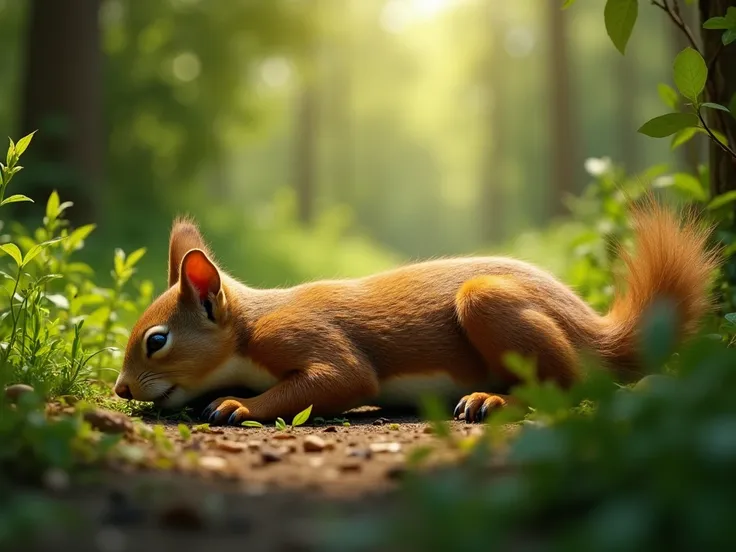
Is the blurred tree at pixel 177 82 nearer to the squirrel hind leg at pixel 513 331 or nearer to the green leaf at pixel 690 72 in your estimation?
the squirrel hind leg at pixel 513 331

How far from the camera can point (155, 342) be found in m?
3.96

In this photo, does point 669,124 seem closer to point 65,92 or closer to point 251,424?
point 251,424

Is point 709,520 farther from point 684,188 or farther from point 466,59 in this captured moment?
point 466,59

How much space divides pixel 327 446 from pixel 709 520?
1.69 metres

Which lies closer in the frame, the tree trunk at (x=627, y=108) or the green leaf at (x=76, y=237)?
the green leaf at (x=76, y=237)

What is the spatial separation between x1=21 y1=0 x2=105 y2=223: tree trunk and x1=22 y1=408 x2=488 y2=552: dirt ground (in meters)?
7.72

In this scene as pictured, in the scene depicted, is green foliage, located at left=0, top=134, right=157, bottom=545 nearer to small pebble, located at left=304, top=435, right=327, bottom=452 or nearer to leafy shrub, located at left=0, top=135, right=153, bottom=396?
leafy shrub, located at left=0, top=135, right=153, bottom=396

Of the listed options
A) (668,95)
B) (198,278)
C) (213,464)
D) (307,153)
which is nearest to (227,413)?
(198,278)

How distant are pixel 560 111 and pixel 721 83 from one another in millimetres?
14019

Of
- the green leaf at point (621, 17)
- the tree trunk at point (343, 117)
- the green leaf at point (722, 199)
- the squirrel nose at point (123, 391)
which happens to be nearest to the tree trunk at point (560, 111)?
the green leaf at point (722, 199)

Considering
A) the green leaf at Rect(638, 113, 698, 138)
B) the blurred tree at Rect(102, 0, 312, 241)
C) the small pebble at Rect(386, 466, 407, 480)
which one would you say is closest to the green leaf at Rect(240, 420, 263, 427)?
the small pebble at Rect(386, 466, 407, 480)

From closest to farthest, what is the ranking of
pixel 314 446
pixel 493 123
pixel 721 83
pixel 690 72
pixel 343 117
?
pixel 314 446 → pixel 690 72 → pixel 721 83 → pixel 493 123 → pixel 343 117

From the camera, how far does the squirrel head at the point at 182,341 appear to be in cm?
395

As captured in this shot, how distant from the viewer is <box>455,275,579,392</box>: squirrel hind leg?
376 centimetres
